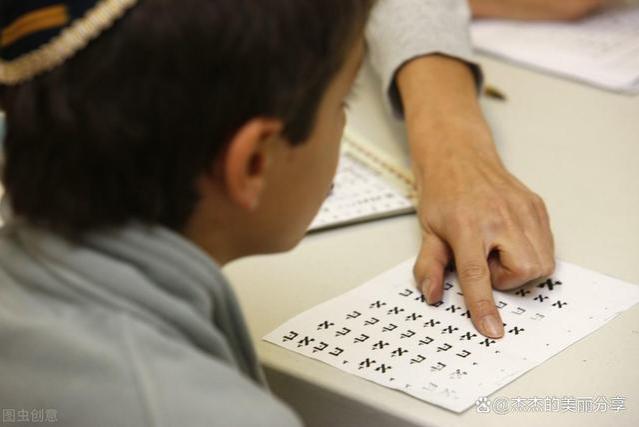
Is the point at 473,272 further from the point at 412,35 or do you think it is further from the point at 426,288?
the point at 412,35

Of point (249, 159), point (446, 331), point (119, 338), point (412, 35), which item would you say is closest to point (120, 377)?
point (119, 338)

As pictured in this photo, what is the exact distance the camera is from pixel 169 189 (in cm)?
53

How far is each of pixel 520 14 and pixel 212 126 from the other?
91cm

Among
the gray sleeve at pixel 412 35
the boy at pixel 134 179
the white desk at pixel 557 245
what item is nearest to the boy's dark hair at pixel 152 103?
the boy at pixel 134 179

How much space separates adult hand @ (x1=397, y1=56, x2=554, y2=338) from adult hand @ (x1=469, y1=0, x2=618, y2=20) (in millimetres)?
413

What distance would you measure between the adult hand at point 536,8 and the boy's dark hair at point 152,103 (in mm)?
825

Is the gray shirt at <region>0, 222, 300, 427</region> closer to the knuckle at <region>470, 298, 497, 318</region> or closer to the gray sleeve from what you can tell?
the knuckle at <region>470, 298, 497, 318</region>

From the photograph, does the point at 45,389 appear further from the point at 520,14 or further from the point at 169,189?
the point at 520,14

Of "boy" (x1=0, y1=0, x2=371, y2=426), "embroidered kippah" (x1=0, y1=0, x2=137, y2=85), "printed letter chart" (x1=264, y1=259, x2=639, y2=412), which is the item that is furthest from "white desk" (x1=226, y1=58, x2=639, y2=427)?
"embroidered kippah" (x1=0, y1=0, x2=137, y2=85)

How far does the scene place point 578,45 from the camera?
48.2 inches

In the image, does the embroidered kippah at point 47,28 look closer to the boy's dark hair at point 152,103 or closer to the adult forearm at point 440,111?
the boy's dark hair at point 152,103

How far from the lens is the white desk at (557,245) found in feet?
2.08

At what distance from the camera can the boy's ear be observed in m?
0.52

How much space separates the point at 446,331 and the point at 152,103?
321 mm
